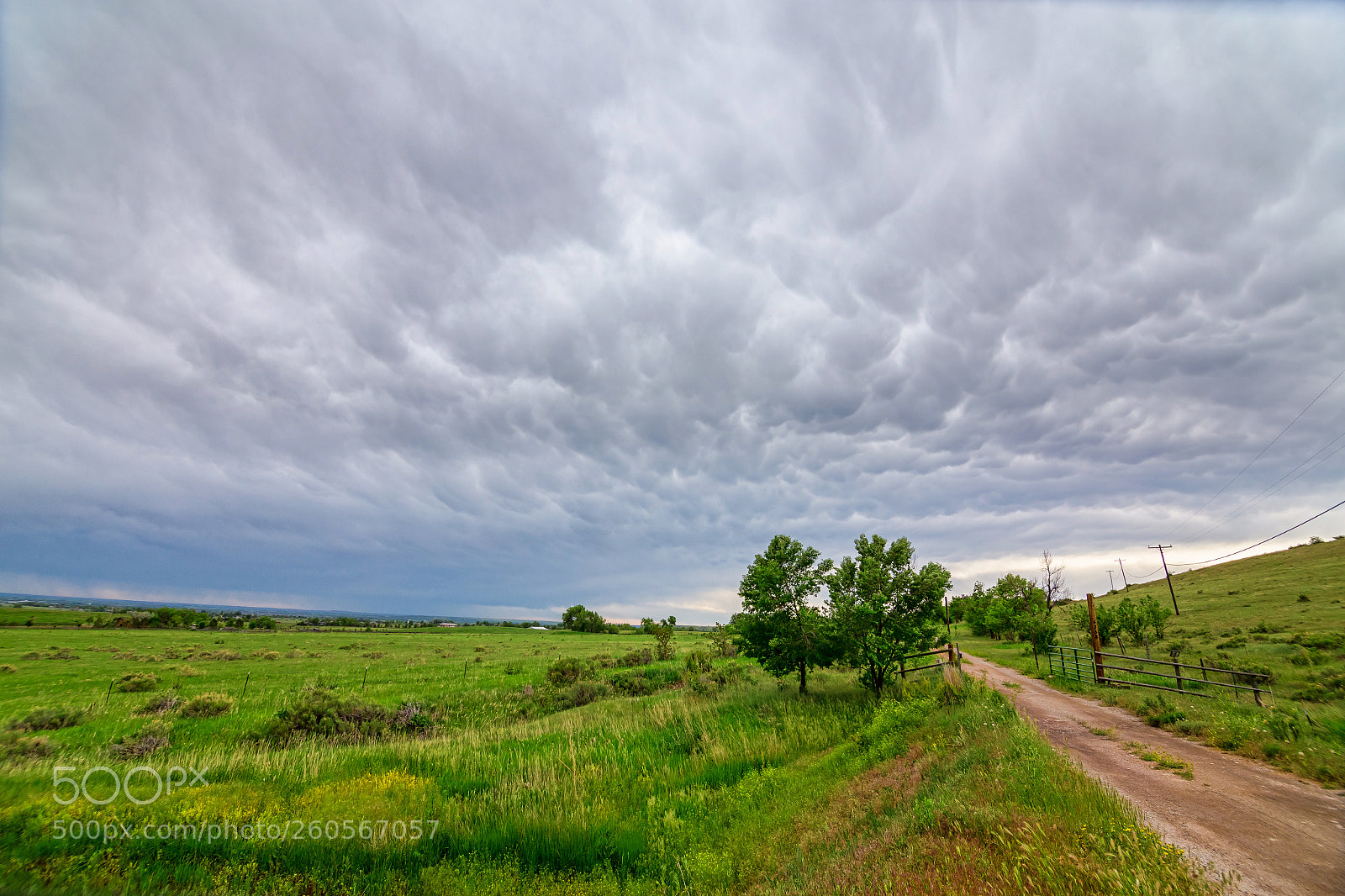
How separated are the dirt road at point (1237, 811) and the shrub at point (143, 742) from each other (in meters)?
26.4

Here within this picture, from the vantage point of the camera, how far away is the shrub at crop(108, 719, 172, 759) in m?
16.2

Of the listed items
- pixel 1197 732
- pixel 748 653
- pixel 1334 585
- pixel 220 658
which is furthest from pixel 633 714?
pixel 1334 585

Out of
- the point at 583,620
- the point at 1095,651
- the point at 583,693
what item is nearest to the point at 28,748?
the point at 583,693

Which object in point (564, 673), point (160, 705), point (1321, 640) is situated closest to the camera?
point (160, 705)

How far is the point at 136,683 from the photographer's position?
31406 mm

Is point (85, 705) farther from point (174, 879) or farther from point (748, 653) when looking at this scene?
point (748, 653)

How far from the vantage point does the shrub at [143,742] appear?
1623 centimetres

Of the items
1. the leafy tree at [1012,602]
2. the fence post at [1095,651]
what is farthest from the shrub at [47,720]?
the leafy tree at [1012,602]

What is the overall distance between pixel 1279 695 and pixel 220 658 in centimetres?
8081

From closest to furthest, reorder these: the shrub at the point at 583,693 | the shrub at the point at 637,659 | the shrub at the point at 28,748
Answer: the shrub at the point at 28,748 → the shrub at the point at 583,693 → the shrub at the point at 637,659

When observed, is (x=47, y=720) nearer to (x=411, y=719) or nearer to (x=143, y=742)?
(x=143, y=742)

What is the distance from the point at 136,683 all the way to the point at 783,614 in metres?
42.2
